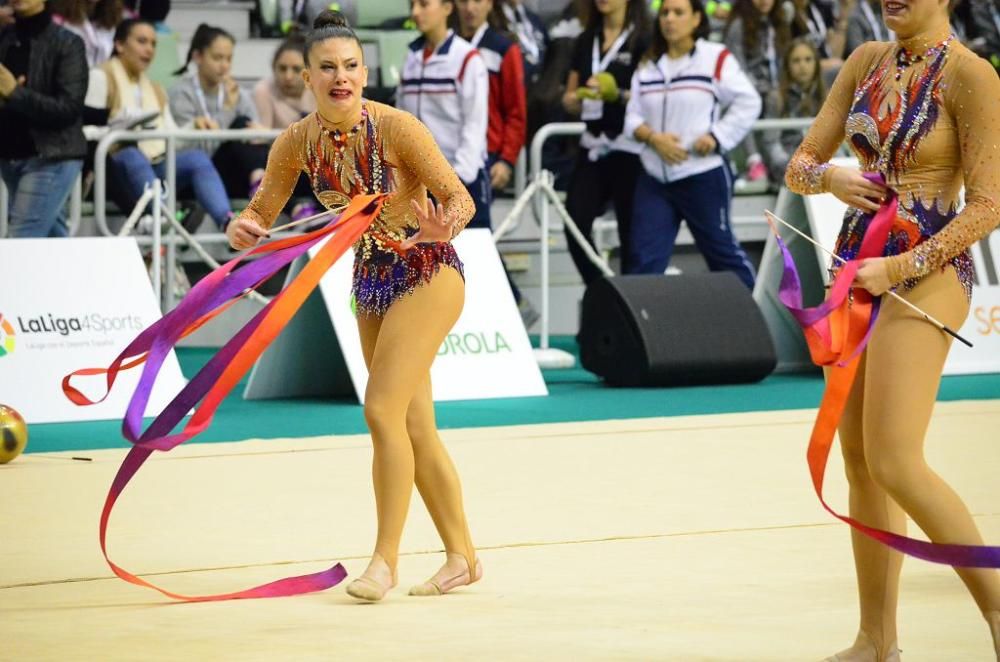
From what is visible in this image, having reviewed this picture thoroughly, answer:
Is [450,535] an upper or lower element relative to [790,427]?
upper

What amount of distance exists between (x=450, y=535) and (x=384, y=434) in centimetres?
42

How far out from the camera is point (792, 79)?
42.9 feet

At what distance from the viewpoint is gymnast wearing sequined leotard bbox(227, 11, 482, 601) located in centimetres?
493

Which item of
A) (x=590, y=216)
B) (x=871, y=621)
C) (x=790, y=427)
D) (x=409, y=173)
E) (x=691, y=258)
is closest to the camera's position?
(x=871, y=621)

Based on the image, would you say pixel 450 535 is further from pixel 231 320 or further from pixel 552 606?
pixel 231 320

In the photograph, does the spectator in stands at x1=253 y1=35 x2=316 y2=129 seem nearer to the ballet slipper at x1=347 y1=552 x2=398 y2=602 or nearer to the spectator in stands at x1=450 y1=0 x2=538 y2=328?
the spectator in stands at x1=450 y1=0 x2=538 y2=328

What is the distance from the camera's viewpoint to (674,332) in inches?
399

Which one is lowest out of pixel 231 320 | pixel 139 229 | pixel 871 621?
pixel 231 320

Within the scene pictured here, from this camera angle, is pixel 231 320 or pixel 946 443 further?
pixel 231 320

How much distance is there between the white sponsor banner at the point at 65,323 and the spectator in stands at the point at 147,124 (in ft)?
7.84

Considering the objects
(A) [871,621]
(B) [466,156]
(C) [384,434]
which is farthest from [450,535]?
(B) [466,156]

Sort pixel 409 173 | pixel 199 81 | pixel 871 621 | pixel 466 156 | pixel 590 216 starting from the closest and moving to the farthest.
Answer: pixel 871 621 < pixel 409 173 < pixel 466 156 < pixel 590 216 < pixel 199 81

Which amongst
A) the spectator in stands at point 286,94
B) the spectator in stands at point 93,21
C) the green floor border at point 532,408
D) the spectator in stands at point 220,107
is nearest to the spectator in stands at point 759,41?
the green floor border at point 532,408

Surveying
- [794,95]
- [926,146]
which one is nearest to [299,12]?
[794,95]
